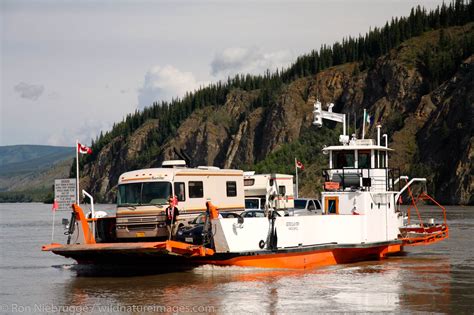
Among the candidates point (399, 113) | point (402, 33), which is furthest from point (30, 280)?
point (402, 33)

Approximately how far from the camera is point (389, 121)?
149500 millimetres

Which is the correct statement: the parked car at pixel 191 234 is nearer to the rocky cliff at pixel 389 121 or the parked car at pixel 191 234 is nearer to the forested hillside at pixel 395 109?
the rocky cliff at pixel 389 121

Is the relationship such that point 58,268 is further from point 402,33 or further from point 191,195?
point 402,33

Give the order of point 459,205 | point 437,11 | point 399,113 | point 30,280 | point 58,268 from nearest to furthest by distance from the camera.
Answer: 1. point 30,280
2. point 58,268
3. point 459,205
4. point 399,113
5. point 437,11

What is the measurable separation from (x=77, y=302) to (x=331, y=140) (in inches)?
5490

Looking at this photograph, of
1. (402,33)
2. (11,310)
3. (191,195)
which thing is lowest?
(11,310)

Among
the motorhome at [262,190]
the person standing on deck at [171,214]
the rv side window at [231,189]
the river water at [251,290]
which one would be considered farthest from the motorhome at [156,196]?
the motorhome at [262,190]

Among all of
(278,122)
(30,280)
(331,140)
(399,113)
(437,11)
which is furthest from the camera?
(437,11)

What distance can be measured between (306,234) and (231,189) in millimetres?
3772

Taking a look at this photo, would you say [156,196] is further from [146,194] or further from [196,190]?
[196,190]

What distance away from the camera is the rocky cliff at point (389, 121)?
128 metres

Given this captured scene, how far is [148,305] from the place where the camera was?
2233cm

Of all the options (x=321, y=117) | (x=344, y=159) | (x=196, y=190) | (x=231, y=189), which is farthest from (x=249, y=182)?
(x=196, y=190)

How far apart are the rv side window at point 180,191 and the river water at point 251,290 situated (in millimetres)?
2791
